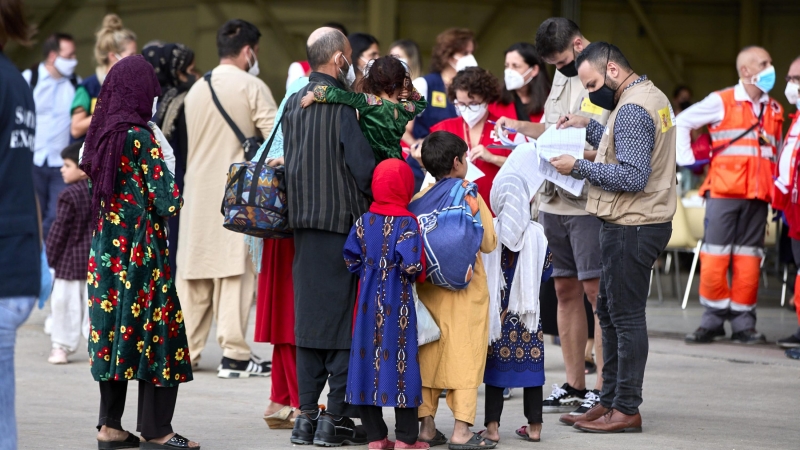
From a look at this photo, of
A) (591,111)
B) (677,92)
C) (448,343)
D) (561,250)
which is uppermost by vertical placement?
(677,92)

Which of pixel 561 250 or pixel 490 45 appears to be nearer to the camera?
pixel 561 250

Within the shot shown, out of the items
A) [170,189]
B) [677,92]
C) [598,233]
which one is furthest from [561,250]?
[677,92]

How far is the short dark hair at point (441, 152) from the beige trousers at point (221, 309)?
2348mm

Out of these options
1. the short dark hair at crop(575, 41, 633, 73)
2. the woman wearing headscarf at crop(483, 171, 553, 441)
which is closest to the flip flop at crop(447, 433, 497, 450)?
the woman wearing headscarf at crop(483, 171, 553, 441)

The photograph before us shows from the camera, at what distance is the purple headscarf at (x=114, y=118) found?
15.0 feet

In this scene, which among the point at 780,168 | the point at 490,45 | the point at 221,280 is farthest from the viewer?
the point at 490,45

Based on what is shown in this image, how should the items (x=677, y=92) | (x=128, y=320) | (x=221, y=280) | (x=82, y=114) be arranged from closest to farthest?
(x=128, y=320)
(x=221, y=280)
(x=82, y=114)
(x=677, y=92)

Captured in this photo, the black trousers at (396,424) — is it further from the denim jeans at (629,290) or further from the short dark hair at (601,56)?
the short dark hair at (601,56)

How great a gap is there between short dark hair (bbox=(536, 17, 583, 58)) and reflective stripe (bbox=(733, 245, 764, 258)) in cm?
324

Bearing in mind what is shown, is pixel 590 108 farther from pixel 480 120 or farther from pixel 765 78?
pixel 765 78

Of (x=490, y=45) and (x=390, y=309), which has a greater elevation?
(x=490, y=45)

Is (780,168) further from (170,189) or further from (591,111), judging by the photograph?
(170,189)

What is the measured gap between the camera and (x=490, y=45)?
16.1 metres

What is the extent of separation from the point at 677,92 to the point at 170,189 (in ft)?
36.7
